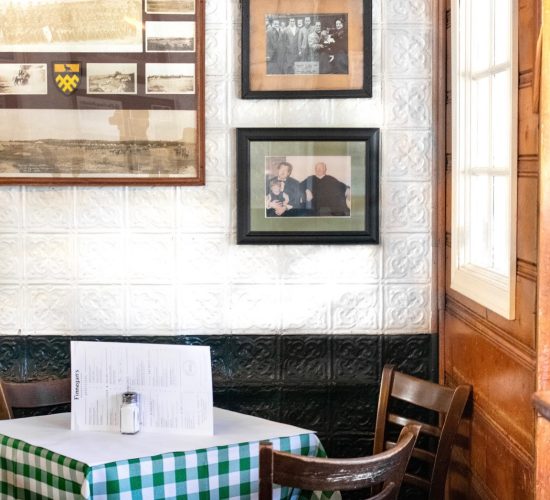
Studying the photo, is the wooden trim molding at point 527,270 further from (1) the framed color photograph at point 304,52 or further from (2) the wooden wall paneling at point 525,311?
(1) the framed color photograph at point 304,52

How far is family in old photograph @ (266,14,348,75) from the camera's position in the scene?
3.51 m

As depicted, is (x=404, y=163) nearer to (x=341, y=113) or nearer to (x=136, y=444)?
(x=341, y=113)

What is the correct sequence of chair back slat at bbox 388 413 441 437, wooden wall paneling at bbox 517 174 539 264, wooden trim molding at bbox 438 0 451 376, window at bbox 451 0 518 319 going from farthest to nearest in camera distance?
wooden trim molding at bbox 438 0 451 376 → chair back slat at bbox 388 413 441 437 → window at bbox 451 0 518 319 → wooden wall paneling at bbox 517 174 539 264

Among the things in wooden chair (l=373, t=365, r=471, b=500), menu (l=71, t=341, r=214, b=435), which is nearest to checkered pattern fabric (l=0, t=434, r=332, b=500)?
menu (l=71, t=341, r=214, b=435)

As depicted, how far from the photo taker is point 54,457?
103 inches

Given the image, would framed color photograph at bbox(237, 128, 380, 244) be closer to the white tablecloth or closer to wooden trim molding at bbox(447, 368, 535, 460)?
wooden trim molding at bbox(447, 368, 535, 460)

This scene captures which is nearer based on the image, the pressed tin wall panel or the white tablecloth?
the white tablecloth

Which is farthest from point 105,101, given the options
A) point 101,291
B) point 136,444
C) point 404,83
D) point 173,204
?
point 136,444

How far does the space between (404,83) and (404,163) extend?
11.9 inches

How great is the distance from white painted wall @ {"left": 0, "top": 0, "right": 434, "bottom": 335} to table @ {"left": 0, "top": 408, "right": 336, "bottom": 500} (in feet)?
2.49

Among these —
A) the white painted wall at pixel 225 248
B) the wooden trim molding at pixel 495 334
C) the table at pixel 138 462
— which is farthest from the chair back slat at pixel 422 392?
the table at pixel 138 462

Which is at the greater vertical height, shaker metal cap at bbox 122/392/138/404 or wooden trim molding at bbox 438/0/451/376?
wooden trim molding at bbox 438/0/451/376

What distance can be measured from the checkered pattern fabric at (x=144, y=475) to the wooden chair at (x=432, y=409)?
0.51 meters

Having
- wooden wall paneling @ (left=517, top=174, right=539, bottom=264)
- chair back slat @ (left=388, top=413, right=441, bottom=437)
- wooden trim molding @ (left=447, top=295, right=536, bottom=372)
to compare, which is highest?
wooden wall paneling @ (left=517, top=174, right=539, bottom=264)
